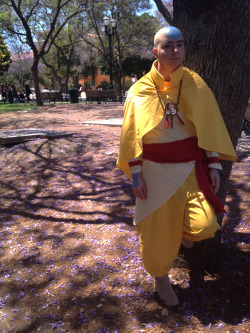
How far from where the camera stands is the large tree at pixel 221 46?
207 centimetres

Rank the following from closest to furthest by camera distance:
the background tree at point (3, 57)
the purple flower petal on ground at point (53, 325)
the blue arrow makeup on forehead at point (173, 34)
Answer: the blue arrow makeup on forehead at point (173, 34) < the purple flower petal on ground at point (53, 325) < the background tree at point (3, 57)

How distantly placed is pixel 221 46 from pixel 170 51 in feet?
1.51

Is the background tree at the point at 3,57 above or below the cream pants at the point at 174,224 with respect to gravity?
above

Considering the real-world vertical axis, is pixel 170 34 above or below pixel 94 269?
above

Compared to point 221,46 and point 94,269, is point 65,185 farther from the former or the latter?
point 221,46

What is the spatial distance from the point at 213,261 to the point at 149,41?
29.4 metres

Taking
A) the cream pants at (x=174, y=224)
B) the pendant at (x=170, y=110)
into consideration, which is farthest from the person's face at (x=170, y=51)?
the cream pants at (x=174, y=224)

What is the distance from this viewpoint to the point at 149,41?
28.9 metres

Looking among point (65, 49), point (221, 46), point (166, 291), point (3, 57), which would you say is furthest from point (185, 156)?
point (65, 49)

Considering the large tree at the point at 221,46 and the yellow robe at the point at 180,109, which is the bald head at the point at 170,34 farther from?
the large tree at the point at 221,46

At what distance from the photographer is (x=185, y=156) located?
6.41 ft

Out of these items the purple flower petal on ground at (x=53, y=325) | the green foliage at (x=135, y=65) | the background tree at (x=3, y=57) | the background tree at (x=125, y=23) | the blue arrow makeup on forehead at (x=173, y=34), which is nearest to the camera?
the blue arrow makeup on forehead at (x=173, y=34)

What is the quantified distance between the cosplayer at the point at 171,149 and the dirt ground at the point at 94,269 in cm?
54

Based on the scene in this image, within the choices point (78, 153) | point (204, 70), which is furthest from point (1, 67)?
point (204, 70)
